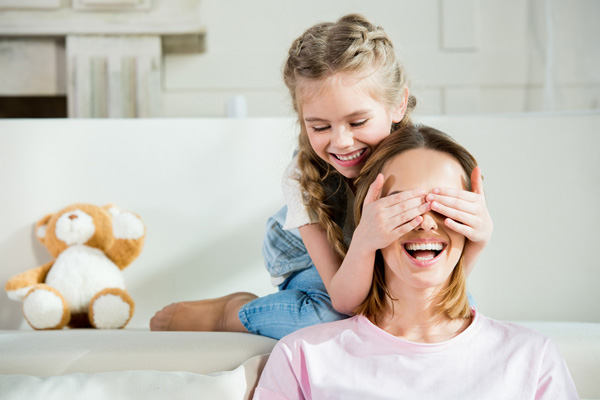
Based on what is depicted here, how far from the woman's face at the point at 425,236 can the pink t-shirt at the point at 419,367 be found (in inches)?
3.5

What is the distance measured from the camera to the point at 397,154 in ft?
3.11

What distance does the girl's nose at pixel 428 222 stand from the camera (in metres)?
0.86

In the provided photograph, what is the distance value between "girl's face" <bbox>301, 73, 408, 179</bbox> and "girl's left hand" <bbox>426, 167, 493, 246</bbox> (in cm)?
23

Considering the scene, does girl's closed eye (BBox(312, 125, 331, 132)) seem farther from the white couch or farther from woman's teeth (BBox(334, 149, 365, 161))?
the white couch

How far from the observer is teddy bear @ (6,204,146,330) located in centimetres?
140

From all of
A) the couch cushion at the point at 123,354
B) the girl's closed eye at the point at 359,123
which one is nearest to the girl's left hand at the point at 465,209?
the girl's closed eye at the point at 359,123

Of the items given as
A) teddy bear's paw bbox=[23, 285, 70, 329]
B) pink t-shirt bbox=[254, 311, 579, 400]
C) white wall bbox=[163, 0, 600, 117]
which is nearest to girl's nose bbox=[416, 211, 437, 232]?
pink t-shirt bbox=[254, 311, 579, 400]

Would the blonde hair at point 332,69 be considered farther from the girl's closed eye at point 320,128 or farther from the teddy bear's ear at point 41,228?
the teddy bear's ear at point 41,228

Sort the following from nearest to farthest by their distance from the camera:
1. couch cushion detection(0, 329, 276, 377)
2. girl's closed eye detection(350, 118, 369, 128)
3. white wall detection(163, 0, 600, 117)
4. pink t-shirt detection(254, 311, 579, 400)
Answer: pink t-shirt detection(254, 311, 579, 400) → couch cushion detection(0, 329, 276, 377) → girl's closed eye detection(350, 118, 369, 128) → white wall detection(163, 0, 600, 117)

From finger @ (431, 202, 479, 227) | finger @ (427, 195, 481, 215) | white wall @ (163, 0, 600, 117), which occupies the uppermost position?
white wall @ (163, 0, 600, 117)

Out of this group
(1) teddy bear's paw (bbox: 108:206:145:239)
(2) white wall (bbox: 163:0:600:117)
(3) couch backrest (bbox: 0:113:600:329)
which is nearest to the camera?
(1) teddy bear's paw (bbox: 108:206:145:239)

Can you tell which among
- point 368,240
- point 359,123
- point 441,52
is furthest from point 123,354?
point 441,52

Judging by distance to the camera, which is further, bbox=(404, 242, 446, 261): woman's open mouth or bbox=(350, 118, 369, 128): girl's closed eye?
bbox=(350, 118, 369, 128): girl's closed eye

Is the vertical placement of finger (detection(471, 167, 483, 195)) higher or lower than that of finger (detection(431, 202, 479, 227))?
higher
